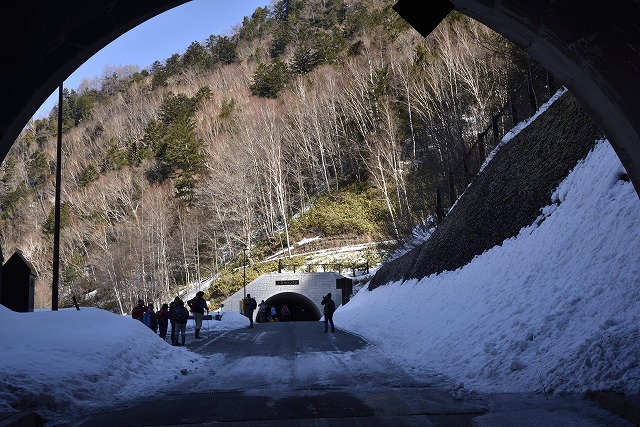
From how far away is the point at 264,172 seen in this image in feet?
194

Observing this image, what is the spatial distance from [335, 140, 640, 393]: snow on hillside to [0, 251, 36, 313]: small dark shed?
367 inches

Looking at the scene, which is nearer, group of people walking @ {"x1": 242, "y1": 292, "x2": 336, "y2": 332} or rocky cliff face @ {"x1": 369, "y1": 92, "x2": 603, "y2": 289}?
rocky cliff face @ {"x1": 369, "y1": 92, "x2": 603, "y2": 289}

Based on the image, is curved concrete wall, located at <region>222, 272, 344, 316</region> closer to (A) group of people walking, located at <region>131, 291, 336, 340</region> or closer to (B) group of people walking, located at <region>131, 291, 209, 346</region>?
(A) group of people walking, located at <region>131, 291, 336, 340</region>

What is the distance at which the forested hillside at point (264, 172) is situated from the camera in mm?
48781

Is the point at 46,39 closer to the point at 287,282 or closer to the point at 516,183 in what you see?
the point at 516,183

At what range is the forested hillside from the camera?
48.8 metres

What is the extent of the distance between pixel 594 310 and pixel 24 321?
892 cm

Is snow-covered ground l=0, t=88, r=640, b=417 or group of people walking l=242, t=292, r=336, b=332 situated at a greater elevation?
group of people walking l=242, t=292, r=336, b=332

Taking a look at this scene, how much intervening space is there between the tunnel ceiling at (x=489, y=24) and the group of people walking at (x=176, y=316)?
12.4 meters

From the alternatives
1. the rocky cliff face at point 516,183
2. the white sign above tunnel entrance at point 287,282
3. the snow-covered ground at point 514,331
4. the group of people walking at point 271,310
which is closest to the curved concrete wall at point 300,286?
the white sign above tunnel entrance at point 287,282

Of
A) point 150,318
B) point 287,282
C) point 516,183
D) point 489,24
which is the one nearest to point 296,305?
point 287,282

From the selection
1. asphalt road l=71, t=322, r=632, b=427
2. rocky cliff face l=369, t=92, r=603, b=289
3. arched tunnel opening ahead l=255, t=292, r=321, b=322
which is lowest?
asphalt road l=71, t=322, r=632, b=427

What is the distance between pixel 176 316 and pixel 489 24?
13.8 meters

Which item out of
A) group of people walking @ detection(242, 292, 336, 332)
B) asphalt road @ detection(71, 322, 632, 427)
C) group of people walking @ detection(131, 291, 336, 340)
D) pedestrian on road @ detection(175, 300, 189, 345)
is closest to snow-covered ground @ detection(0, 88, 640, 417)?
asphalt road @ detection(71, 322, 632, 427)
